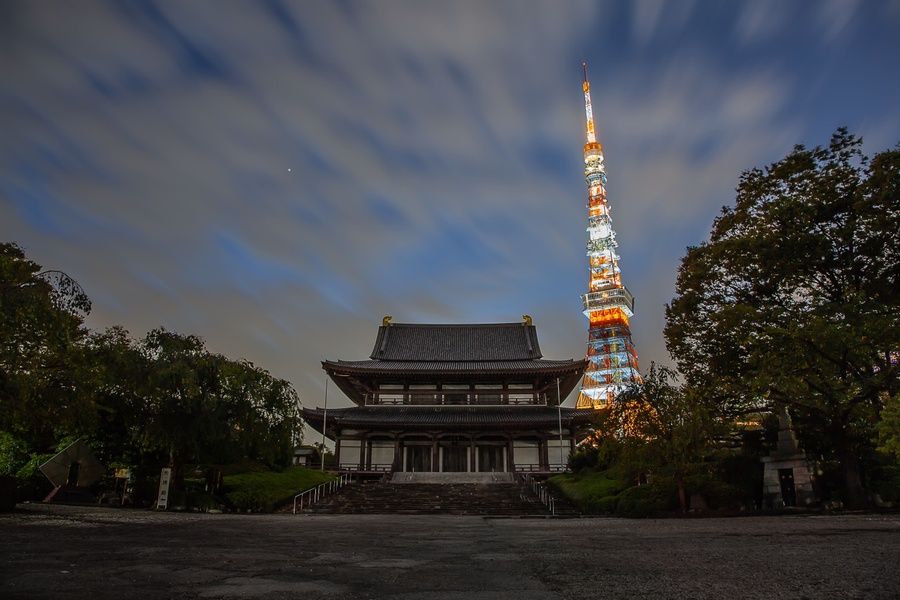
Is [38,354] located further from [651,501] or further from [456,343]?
[456,343]

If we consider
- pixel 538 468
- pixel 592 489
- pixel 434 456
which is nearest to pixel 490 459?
pixel 538 468

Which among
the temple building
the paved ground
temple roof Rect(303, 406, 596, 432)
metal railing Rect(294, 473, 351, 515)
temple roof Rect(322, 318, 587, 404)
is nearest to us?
the paved ground

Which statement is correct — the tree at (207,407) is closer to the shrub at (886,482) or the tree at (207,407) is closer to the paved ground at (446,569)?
the paved ground at (446,569)

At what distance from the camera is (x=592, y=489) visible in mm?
23688

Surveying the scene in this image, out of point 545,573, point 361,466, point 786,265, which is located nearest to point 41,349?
point 545,573

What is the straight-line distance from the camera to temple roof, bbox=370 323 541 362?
43469 millimetres

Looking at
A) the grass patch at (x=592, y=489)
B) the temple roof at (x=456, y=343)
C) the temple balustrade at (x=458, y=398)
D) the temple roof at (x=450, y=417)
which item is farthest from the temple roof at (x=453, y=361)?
the grass patch at (x=592, y=489)

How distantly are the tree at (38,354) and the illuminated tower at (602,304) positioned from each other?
65.8m

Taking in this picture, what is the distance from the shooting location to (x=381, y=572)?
429 cm

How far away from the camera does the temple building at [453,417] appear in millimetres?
36094

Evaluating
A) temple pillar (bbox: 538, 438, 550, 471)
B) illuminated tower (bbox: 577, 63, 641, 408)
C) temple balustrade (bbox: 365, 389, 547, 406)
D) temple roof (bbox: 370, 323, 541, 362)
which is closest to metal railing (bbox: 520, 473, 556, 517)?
temple pillar (bbox: 538, 438, 550, 471)

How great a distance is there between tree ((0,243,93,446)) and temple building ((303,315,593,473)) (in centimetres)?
2281

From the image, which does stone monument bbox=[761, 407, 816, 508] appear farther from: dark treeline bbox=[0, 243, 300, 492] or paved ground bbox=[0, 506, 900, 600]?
dark treeline bbox=[0, 243, 300, 492]

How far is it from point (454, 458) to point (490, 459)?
245cm
